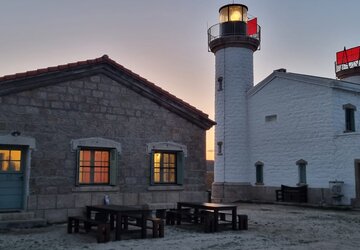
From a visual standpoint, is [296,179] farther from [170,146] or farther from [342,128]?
[170,146]

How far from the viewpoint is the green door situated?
37.0ft

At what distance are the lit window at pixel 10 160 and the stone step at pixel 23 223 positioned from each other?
53.8 inches

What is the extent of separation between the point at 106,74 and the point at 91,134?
6.17ft

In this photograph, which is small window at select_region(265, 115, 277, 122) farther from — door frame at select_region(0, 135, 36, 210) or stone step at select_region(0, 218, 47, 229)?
stone step at select_region(0, 218, 47, 229)

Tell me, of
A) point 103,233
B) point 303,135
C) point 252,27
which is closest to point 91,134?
→ point 103,233

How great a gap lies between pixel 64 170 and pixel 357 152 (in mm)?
13274

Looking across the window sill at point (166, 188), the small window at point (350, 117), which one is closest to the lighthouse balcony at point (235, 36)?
the small window at point (350, 117)

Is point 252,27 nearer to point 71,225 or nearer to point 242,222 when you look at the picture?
point 242,222

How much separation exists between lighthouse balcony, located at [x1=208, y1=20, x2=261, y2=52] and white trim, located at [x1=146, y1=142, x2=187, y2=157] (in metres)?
12.2

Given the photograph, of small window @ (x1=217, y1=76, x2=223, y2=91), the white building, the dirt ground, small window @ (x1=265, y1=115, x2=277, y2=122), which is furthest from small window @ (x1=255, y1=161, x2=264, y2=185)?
the dirt ground

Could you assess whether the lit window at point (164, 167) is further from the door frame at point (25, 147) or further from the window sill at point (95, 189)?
the door frame at point (25, 147)

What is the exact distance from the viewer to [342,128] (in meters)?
20.9

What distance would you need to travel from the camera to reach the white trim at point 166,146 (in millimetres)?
13477

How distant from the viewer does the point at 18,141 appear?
442 inches
